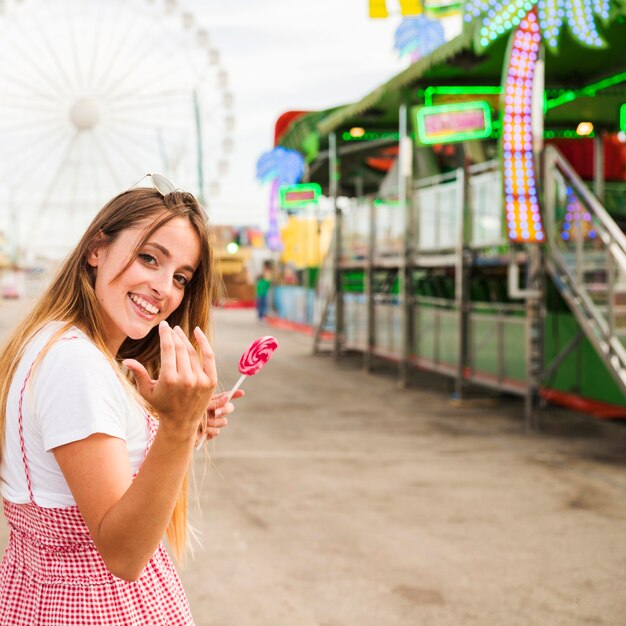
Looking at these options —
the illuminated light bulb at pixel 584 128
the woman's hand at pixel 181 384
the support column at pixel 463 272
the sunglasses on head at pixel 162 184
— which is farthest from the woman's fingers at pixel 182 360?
the illuminated light bulb at pixel 584 128

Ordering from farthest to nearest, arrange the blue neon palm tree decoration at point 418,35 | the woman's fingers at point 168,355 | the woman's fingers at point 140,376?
the blue neon palm tree decoration at point 418,35 < the woman's fingers at point 140,376 < the woman's fingers at point 168,355

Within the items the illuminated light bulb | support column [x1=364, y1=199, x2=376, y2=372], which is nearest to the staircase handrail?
the illuminated light bulb

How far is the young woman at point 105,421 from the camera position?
1.62 m

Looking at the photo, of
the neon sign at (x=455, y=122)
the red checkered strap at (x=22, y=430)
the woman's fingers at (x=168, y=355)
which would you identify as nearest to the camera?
the woman's fingers at (x=168, y=355)

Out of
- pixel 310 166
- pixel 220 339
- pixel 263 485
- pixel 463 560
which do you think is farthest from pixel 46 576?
pixel 310 166

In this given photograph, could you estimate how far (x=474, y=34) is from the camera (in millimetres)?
10258

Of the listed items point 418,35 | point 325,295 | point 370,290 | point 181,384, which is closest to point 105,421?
point 181,384

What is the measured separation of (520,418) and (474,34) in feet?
13.7

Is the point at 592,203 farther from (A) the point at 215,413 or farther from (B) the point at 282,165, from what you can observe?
(B) the point at 282,165

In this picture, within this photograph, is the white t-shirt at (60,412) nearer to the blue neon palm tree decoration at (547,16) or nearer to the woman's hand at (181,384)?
the woman's hand at (181,384)

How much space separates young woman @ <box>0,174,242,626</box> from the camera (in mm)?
1622

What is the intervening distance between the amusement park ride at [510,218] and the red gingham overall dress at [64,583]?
696 cm

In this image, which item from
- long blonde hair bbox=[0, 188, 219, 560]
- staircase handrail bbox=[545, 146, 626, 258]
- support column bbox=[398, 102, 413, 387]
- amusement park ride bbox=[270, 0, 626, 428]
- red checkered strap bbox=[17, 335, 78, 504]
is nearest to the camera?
red checkered strap bbox=[17, 335, 78, 504]

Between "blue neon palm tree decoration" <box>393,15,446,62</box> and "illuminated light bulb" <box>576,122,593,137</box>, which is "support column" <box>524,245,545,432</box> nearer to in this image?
"illuminated light bulb" <box>576,122,593,137</box>
